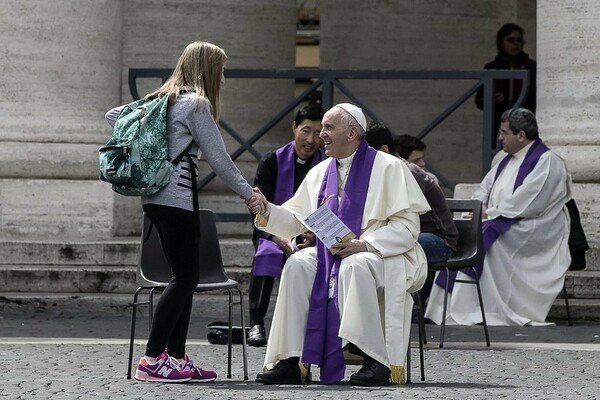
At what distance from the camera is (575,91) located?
12.9 m

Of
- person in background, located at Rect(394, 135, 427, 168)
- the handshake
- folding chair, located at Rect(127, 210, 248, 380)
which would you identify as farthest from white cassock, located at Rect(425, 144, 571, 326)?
the handshake

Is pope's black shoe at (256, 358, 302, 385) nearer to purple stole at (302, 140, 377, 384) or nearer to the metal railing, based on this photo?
purple stole at (302, 140, 377, 384)

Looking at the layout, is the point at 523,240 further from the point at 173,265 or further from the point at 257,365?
the point at 173,265

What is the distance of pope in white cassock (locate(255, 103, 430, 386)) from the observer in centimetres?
810

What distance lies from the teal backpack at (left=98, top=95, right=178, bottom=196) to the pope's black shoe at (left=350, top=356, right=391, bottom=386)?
1257 millimetres

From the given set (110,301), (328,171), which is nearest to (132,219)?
(110,301)

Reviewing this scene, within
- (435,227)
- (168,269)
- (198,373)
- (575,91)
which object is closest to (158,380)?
(198,373)

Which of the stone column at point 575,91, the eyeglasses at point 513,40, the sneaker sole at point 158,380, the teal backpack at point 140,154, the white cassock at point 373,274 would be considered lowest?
the sneaker sole at point 158,380

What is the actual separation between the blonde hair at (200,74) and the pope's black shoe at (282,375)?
1207 mm

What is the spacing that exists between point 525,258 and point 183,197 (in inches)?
175

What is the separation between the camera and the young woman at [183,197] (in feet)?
26.7

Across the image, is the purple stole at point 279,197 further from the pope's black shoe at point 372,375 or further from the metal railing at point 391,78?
the metal railing at point 391,78

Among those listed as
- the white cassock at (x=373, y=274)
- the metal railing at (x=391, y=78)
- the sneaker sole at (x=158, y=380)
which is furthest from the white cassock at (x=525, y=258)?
the sneaker sole at (x=158, y=380)

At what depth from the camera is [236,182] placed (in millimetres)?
8148
